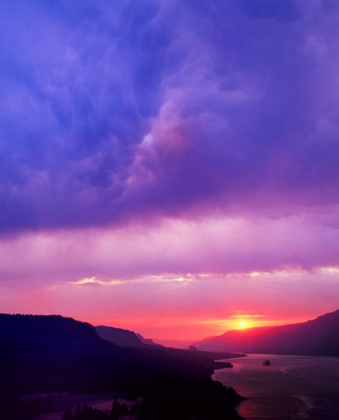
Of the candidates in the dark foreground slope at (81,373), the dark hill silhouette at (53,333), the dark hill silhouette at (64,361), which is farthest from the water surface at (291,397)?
the dark hill silhouette at (53,333)

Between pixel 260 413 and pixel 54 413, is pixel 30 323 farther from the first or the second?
pixel 260 413

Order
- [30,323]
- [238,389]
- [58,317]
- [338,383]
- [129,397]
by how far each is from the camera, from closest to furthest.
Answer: [129,397] → [238,389] → [338,383] → [30,323] → [58,317]

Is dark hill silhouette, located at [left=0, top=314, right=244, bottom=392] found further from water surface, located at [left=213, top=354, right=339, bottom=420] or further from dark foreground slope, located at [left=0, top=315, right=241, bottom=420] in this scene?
water surface, located at [left=213, top=354, right=339, bottom=420]

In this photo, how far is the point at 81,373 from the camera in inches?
3994

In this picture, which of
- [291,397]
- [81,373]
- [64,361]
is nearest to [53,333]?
[64,361]

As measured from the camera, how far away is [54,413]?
6088cm

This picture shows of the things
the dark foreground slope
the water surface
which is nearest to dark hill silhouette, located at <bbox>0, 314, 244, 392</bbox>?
the dark foreground slope

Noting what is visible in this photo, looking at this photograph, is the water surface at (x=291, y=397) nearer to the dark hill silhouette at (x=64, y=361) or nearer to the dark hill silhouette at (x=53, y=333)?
the dark hill silhouette at (x=64, y=361)

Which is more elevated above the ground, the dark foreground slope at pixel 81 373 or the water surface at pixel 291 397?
the dark foreground slope at pixel 81 373

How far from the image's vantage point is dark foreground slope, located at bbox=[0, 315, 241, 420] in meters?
64.3

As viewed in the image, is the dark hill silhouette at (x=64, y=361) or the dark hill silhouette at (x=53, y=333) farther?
the dark hill silhouette at (x=53, y=333)

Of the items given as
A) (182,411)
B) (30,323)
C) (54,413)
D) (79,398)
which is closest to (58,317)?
(30,323)

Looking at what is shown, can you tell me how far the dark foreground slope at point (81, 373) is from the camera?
64.3 m

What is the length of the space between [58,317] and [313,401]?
104809 millimetres
